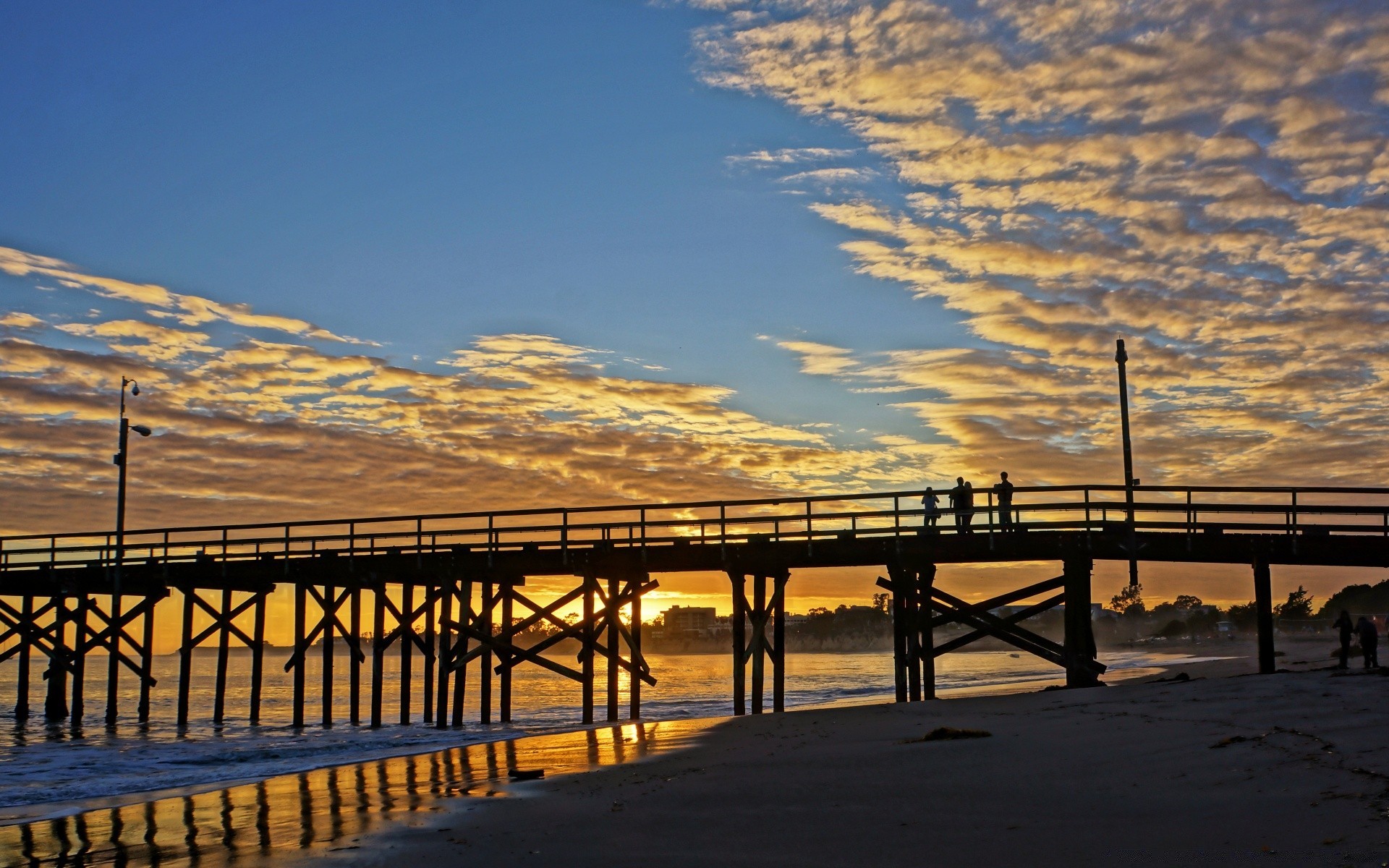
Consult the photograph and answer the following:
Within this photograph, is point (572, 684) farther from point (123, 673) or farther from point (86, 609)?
point (123, 673)

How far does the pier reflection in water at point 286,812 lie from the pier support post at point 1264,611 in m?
11.3

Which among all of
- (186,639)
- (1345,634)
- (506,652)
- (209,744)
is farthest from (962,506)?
(186,639)

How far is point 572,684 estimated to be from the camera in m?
97.6

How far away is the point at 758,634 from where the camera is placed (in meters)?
27.0

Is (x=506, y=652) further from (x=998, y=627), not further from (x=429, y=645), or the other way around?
(x=998, y=627)

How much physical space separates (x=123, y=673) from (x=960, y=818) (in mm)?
162393

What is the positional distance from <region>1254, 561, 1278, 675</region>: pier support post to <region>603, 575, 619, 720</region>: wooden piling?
14.6 metres

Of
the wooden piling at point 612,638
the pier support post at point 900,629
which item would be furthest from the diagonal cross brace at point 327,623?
the pier support post at point 900,629

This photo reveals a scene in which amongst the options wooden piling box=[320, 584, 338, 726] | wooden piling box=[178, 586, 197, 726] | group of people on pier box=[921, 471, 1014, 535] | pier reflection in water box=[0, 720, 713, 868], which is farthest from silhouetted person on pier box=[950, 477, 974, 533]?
wooden piling box=[178, 586, 197, 726]

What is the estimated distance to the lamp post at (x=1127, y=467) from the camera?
23.8m

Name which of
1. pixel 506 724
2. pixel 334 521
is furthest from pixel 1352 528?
pixel 334 521

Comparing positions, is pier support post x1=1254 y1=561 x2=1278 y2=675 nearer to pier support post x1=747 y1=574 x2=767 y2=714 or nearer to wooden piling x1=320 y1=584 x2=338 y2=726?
pier support post x1=747 y1=574 x2=767 y2=714

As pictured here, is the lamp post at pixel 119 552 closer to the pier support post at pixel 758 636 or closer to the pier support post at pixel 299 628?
the pier support post at pixel 299 628

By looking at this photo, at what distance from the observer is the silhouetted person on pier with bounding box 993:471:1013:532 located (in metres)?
24.5
